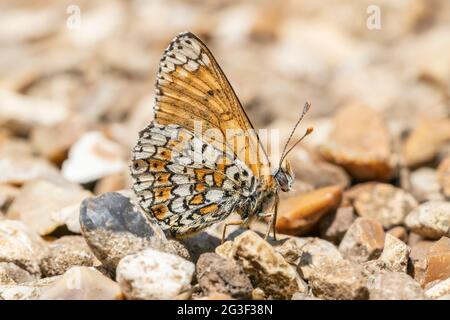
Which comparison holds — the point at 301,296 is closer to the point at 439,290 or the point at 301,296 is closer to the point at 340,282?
the point at 340,282

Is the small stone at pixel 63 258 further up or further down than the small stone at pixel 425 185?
further down

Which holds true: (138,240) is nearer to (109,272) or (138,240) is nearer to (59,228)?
(109,272)

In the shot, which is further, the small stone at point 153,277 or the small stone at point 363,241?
the small stone at point 363,241

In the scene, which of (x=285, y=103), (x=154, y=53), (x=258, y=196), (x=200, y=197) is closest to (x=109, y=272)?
(x=200, y=197)

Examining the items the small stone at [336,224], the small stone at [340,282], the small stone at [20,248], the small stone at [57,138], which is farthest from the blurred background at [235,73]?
the small stone at [340,282]

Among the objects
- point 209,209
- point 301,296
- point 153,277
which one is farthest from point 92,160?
point 301,296

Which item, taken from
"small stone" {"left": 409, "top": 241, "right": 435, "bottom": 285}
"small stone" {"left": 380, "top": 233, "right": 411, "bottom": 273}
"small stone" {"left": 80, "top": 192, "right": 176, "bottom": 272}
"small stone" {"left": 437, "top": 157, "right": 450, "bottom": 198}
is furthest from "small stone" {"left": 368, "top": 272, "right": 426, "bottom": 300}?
"small stone" {"left": 437, "top": 157, "right": 450, "bottom": 198}

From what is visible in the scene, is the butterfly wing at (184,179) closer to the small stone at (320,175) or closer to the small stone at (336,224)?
the small stone at (336,224)
